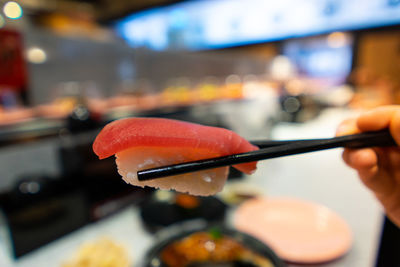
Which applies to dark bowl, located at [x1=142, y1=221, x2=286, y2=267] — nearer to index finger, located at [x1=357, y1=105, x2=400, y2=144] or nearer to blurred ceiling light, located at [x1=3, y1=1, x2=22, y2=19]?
index finger, located at [x1=357, y1=105, x2=400, y2=144]

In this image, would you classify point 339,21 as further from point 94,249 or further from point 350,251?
point 94,249

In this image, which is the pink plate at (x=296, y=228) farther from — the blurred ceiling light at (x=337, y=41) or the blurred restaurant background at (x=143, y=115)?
the blurred ceiling light at (x=337, y=41)

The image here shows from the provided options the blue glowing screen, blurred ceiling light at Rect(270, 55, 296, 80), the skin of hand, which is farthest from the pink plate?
blurred ceiling light at Rect(270, 55, 296, 80)

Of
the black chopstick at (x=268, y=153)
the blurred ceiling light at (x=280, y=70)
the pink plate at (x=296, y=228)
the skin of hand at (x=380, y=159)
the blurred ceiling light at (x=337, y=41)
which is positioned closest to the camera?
the black chopstick at (x=268, y=153)

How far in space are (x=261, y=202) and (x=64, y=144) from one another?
3.05 ft

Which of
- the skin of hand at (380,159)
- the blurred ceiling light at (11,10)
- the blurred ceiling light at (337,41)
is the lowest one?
the skin of hand at (380,159)

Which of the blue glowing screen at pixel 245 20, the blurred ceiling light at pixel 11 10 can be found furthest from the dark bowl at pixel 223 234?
the blue glowing screen at pixel 245 20

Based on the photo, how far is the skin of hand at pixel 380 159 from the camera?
519 millimetres

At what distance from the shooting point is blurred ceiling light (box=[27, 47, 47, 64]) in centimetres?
191

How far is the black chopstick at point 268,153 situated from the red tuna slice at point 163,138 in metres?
0.03

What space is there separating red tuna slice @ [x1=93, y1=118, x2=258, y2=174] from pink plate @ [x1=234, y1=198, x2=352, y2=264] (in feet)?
1.35

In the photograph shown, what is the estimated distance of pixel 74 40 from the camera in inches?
89.4

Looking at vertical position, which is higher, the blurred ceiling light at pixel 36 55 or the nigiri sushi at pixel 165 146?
the blurred ceiling light at pixel 36 55

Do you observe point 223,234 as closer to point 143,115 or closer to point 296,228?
point 296,228
